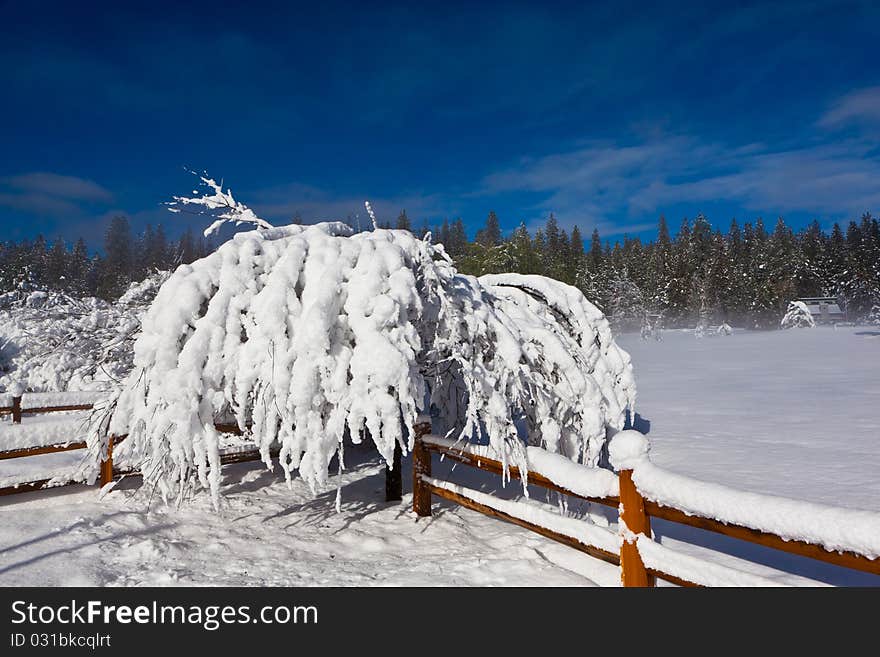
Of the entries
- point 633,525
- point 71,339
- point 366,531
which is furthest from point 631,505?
point 71,339

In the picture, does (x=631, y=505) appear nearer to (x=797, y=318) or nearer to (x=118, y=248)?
(x=797, y=318)

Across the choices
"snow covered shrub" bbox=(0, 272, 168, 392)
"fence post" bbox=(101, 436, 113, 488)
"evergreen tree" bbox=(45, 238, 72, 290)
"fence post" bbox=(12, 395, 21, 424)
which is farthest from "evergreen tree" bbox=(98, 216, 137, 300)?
"fence post" bbox=(101, 436, 113, 488)

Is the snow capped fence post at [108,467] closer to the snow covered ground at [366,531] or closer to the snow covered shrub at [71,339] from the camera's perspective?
the snow covered ground at [366,531]

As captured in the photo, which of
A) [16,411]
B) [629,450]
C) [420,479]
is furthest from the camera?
[16,411]

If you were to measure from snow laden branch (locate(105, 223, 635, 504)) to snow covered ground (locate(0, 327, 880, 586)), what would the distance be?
0.66m

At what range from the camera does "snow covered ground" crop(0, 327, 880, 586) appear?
4.08m

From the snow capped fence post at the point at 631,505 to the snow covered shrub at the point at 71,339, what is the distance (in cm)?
512

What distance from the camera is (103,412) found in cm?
557

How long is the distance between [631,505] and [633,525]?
13 centimetres

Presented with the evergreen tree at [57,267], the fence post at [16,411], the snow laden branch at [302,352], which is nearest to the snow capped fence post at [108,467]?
the snow laden branch at [302,352]

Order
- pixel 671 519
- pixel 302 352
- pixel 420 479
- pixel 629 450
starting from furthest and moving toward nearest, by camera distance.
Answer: pixel 420 479, pixel 302 352, pixel 629 450, pixel 671 519

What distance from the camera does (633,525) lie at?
3.22m

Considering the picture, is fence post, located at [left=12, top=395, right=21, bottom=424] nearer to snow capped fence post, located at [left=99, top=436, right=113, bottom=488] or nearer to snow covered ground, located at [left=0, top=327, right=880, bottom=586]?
snow covered ground, located at [left=0, top=327, right=880, bottom=586]
